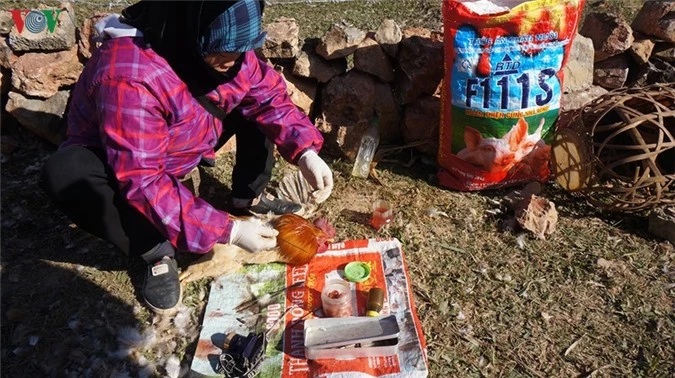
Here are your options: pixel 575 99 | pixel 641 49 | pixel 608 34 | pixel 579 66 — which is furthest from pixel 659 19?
pixel 575 99

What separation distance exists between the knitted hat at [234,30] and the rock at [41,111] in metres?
1.86

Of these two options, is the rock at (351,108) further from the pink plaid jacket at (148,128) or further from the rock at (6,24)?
the rock at (6,24)

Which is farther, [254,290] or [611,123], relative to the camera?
[611,123]

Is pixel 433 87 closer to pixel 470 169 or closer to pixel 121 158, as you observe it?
pixel 470 169

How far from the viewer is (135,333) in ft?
8.14

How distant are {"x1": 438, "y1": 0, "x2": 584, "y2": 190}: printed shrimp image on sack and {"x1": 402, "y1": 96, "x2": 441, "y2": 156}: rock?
0.70ft

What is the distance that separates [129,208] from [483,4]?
2.01 meters

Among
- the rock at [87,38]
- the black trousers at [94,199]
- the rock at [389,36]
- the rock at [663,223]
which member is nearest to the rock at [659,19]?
the rock at [663,223]

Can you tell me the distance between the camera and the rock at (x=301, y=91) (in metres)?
3.38

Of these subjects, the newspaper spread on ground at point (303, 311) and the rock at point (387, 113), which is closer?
the newspaper spread on ground at point (303, 311)

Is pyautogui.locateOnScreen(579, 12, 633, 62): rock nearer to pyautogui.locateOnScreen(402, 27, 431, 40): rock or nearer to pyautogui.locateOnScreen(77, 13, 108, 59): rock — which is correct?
pyautogui.locateOnScreen(402, 27, 431, 40): rock

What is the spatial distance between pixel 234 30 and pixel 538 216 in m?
1.84

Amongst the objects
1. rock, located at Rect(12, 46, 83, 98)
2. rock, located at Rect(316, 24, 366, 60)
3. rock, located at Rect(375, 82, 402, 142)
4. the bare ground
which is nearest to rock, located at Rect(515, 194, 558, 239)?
the bare ground

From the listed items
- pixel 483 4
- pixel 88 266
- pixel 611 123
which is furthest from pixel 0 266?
pixel 611 123
